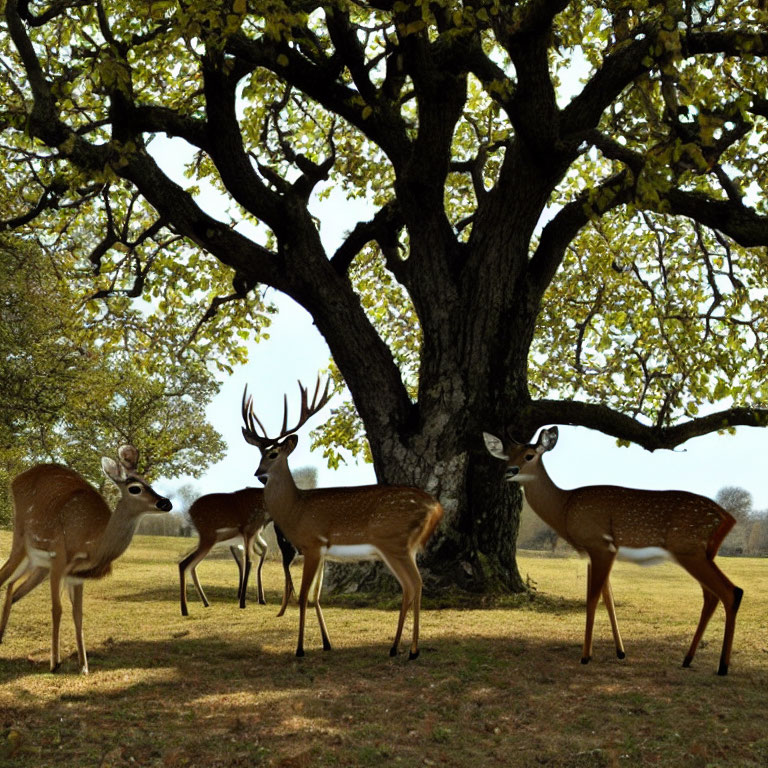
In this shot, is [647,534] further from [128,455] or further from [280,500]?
[128,455]

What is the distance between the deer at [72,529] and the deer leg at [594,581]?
3319mm

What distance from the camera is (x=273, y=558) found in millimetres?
21391

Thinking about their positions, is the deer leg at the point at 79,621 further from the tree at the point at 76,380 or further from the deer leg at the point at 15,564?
the tree at the point at 76,380

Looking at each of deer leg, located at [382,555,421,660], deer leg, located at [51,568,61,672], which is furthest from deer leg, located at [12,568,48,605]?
deer leg, located at [382,555,421,660]

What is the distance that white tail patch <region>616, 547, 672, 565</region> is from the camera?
7402 millimetres

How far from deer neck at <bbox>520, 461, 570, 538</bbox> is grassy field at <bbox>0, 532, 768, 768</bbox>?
1.15 meters

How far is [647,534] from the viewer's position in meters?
7.43

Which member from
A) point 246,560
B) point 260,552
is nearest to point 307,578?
point 246,560

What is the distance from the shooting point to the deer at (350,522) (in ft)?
25.3

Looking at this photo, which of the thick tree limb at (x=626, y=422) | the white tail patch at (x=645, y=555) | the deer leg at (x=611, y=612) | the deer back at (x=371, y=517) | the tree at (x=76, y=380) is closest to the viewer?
the white tail patch at (x=645, y=555)

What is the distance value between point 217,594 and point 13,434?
9.90m

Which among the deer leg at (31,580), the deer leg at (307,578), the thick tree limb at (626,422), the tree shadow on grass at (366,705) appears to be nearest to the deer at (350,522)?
the deer leg at (307,578)

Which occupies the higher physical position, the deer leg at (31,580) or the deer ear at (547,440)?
the deer ear at (547,440)

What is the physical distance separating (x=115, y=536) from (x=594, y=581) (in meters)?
3.71
